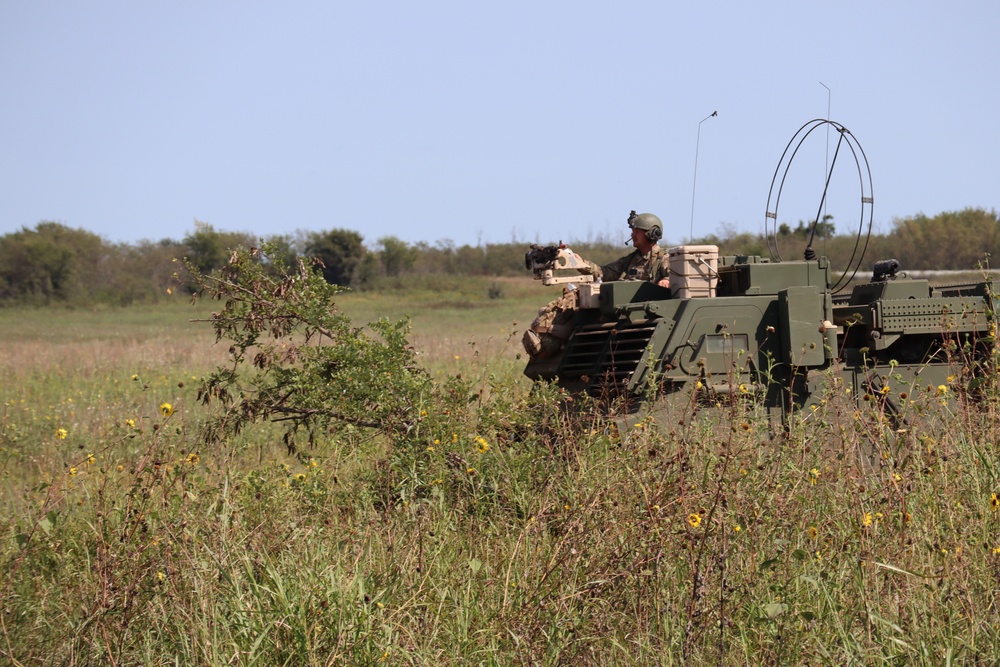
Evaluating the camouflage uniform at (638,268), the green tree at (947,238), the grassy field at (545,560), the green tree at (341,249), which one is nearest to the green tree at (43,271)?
the green tree at (341,249)

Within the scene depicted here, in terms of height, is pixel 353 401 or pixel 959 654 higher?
pixel 353 401

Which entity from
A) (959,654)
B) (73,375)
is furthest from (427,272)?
(959,654)

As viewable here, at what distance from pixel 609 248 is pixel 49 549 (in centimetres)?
3553

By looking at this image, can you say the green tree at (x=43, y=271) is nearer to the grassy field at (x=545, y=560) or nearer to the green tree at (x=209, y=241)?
the green tree at (x=209, y=241)

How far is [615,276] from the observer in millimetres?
8812

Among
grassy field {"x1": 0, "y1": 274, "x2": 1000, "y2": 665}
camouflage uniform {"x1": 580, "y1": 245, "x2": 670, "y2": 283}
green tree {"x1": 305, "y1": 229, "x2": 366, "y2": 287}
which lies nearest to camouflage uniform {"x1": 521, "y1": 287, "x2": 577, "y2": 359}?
camouflage uniform {"x1": 580, "y1": 245, "x2": 670, "y2": 283}

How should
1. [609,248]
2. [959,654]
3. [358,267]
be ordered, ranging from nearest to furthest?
[959,654] → [609,248] → [358,267]

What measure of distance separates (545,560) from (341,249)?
42550 millimetres

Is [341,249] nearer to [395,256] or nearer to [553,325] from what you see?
[395,256]

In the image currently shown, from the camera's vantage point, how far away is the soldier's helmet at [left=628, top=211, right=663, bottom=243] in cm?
840

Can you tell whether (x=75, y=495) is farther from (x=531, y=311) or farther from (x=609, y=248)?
(x=609, y=248)

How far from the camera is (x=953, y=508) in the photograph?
16.2 ft

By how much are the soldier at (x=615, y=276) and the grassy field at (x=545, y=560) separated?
1719 mm

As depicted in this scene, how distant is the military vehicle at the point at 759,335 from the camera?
718cm
